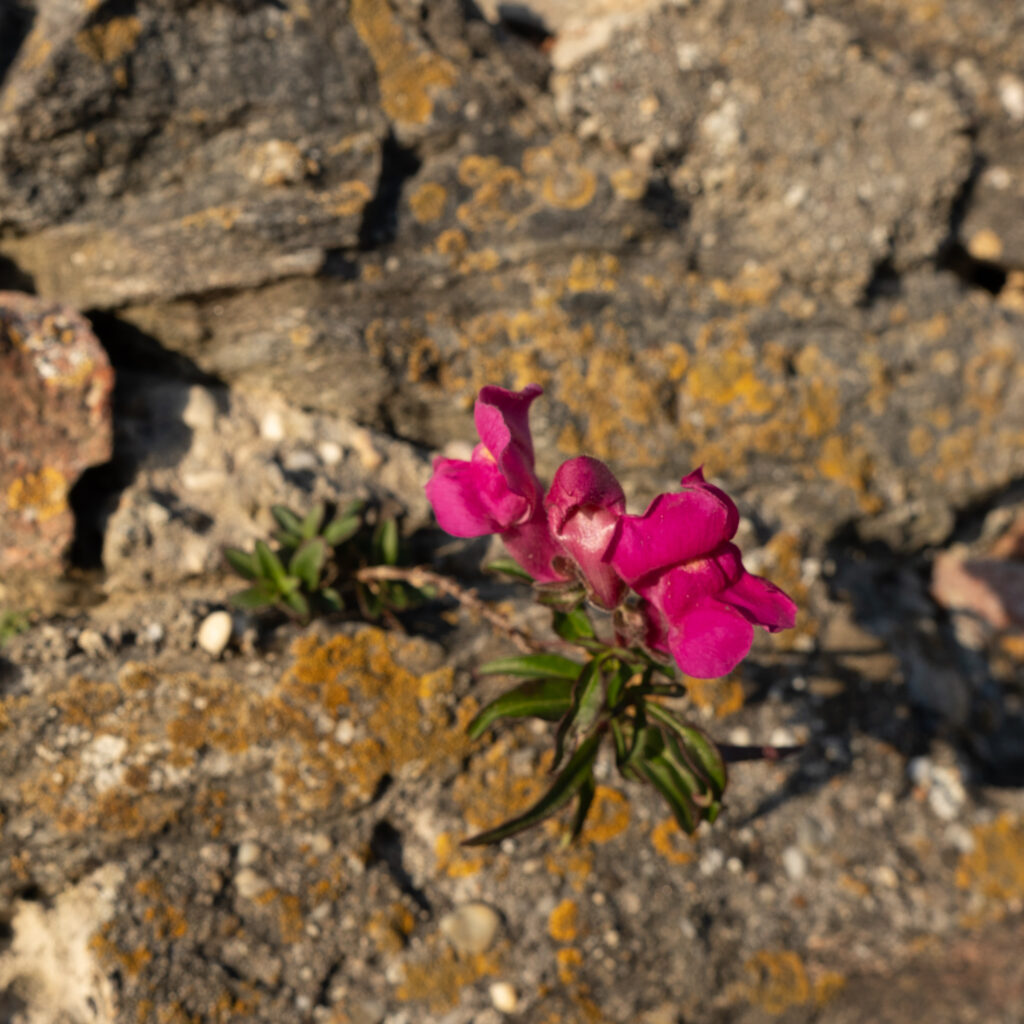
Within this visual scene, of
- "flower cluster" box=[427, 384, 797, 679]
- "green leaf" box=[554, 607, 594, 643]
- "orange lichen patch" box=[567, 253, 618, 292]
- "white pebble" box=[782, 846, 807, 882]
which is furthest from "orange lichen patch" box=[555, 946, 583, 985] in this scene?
"orange lichen patch" box=[567, 253, 618, 292]

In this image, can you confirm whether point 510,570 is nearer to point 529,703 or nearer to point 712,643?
point 529,703

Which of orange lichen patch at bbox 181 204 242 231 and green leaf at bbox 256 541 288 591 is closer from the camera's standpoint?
green leaf at bbox 256 541 288 591

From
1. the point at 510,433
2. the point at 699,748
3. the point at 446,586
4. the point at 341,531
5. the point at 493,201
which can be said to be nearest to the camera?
the point at 510,433

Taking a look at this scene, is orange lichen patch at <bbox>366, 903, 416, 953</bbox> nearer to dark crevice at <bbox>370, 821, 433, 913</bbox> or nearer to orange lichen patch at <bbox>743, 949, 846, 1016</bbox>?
dark crevice at <bbox>370, 821, 433, 913</bbox>

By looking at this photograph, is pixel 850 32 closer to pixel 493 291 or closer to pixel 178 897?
pixel 493 291

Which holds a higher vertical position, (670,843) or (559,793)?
(559,793)

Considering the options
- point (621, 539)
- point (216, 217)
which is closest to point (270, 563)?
point (216, 217)
